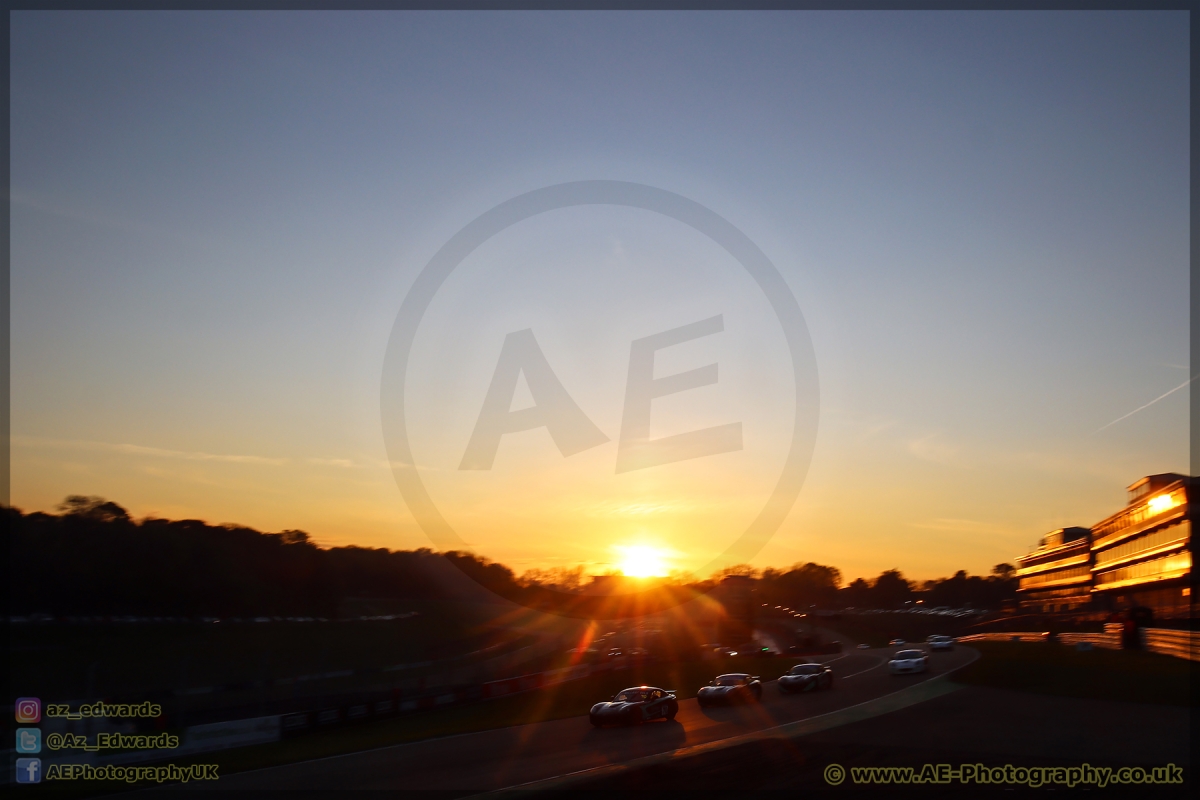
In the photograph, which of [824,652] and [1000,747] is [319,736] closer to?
[1000,747]

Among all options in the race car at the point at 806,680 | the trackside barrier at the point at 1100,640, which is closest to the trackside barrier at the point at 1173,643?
the trackside barrier at the point at 1100,640

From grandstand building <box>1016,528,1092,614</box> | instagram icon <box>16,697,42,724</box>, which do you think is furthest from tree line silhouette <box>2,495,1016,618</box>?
grandstand building <box>1016,528,1092,614</box>

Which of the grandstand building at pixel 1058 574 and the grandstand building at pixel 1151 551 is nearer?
the grandstand building at pixel 1151 551

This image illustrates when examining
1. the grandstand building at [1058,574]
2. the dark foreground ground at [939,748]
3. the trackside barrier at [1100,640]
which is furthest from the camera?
the grandstand building at [1058,574]

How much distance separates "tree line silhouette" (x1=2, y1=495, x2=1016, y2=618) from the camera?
180 feet

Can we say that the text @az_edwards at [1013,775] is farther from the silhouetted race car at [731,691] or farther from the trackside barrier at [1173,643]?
the trackside barrier at [1173,643]

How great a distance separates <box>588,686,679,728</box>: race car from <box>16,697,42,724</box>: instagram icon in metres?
16.9

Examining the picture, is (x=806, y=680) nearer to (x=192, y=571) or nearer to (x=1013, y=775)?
(x=1013, y=775)

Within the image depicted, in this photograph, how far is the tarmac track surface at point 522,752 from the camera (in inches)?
761

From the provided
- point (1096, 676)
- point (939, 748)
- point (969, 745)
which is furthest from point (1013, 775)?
point (1096, 676)

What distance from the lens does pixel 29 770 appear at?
19750 mm

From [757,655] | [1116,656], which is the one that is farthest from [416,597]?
[1116,656]

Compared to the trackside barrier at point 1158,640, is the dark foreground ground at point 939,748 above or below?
above

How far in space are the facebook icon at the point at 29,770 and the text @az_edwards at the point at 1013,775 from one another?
19.2 m
